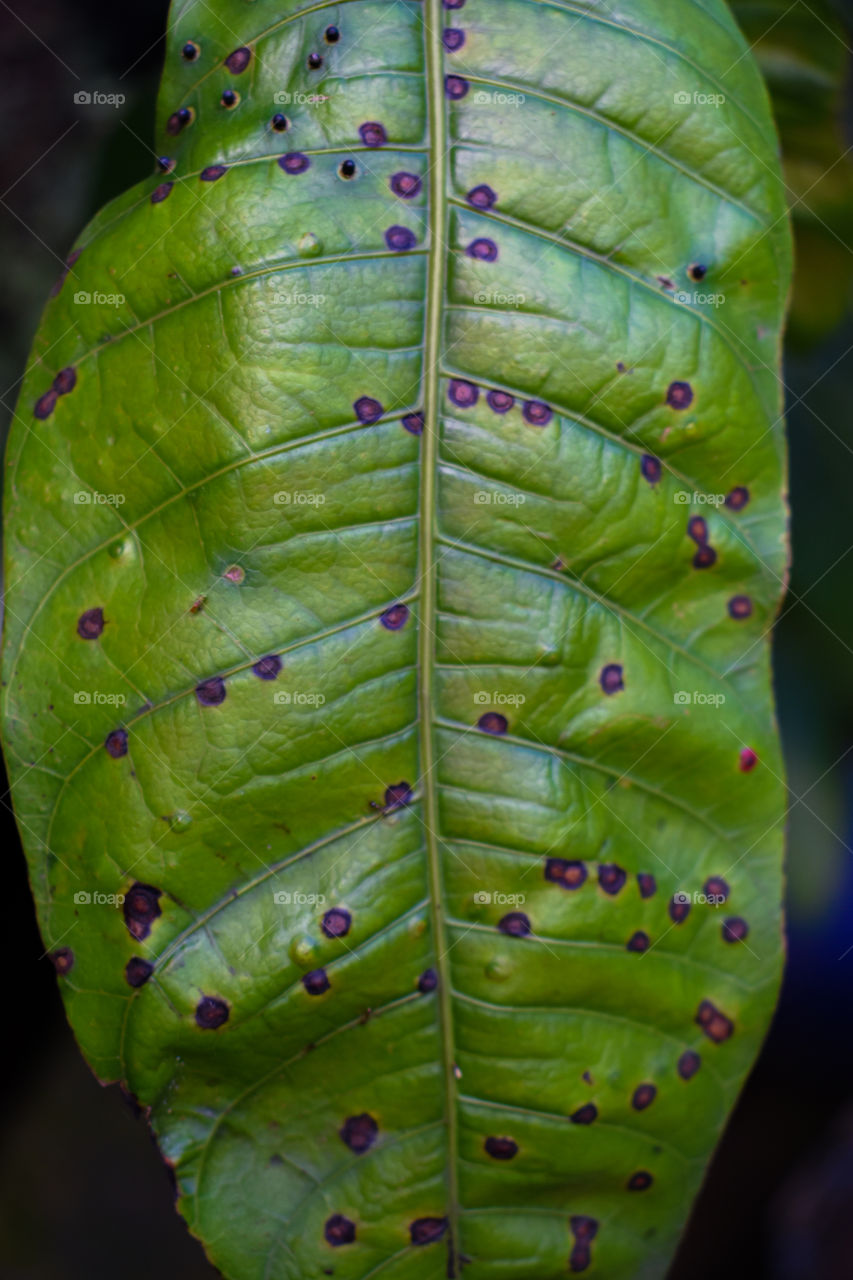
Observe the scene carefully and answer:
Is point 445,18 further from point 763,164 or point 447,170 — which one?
point 763,164

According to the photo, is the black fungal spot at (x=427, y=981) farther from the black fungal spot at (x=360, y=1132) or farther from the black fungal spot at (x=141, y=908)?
the black fungal spot at (x=141, y=908)

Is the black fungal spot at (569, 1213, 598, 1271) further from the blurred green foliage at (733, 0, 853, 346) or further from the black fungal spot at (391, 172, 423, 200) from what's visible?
the blurred green foliage at (733, 0, 853, 346)

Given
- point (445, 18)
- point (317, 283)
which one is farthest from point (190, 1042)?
point (445, 18)

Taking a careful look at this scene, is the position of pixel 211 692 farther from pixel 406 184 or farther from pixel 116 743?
pixel 406 184

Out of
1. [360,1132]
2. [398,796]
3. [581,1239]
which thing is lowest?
[581,1239]

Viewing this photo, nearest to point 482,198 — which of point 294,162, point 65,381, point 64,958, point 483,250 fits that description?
point 483,250

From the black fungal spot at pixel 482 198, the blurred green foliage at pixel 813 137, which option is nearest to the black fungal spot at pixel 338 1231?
the black fungal spot at pixel 482 198

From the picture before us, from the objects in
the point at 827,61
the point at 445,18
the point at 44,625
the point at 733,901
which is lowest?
the point at 733,901

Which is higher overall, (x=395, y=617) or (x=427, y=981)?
(x=395, y=617)
